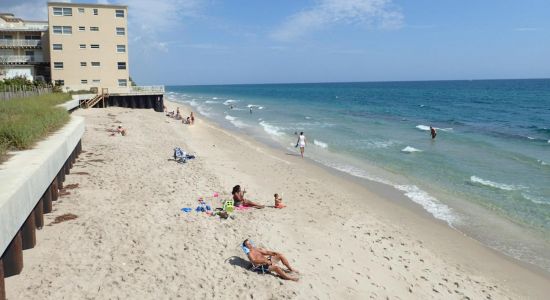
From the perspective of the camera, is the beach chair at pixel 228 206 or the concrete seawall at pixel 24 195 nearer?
the concrete seawall at pixel 24 195

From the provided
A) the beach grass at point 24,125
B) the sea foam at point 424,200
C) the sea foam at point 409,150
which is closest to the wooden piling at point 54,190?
the beach grass at point 24,125

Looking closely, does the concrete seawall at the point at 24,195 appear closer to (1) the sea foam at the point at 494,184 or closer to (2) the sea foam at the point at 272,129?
(1) the sea foam at the point at 494,184

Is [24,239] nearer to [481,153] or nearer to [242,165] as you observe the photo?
[242,165]

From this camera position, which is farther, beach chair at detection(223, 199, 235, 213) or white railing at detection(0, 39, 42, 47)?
white railing at detection(0, 39, 42, 47)

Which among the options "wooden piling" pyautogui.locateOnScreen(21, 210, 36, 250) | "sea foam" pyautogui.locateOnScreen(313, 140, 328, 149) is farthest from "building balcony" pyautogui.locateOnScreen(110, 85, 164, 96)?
"wooden piling" pyautogui.locateOnScreen(21, 210, 36, 250)

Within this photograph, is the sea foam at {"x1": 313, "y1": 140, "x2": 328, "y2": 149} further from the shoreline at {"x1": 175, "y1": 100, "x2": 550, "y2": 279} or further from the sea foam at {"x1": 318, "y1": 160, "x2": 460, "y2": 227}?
the sea foam at {"x1": 318, "y1": 160, "x2": 460, "y2": 227}

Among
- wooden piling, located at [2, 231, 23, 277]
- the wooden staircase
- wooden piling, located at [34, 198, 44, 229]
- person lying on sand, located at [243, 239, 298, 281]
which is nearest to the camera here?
wooden piling, located at [2, 231, 23, 277]

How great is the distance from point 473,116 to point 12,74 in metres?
48.1

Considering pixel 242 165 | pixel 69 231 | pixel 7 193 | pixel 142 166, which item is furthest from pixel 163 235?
pixel 242 165

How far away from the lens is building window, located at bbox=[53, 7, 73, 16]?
40750mm

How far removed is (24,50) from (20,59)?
1.43 metres

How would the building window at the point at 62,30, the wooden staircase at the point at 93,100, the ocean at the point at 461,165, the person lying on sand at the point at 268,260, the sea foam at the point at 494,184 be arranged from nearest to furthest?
the person lying on sand at the point at 268,260 → the ocean at the point at 461,165 → the sea foam at the point at 494,184 → the wooden staircase at the point at 93,100 → the building window at the point at 62,30

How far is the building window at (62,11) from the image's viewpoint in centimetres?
4075

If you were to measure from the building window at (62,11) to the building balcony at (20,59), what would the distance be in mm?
5251
